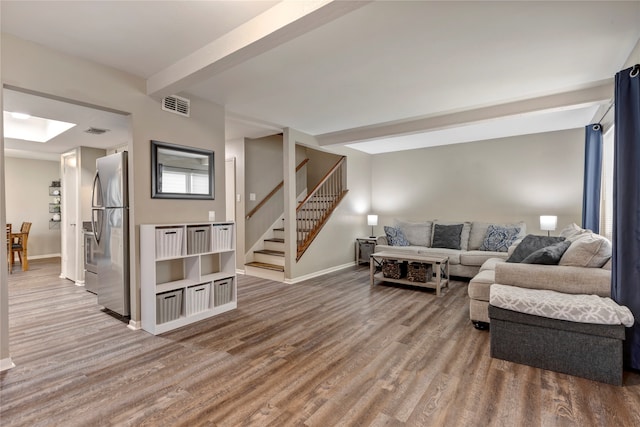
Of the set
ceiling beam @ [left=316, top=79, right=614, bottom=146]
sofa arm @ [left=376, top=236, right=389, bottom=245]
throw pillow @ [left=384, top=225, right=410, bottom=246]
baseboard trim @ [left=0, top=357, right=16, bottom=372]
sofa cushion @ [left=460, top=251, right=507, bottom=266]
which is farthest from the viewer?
sofa arm @ [left=376, top=236, right=389, bottom=245]

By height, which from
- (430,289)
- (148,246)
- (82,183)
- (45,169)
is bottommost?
(430,289)

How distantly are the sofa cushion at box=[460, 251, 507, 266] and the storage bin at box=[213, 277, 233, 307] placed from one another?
147 inches

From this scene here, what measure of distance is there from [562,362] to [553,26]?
2.44m

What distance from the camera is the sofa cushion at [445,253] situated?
5102 mm

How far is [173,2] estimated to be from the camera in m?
1.91

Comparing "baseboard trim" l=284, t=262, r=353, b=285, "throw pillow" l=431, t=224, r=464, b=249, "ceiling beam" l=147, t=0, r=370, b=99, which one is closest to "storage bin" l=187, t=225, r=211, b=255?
"ceiling beam" l=147, t=0, r=370, b=99

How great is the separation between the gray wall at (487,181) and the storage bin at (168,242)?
195 inches

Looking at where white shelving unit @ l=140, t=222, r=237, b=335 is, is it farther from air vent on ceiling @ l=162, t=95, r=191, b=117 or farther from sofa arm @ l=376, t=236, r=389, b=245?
sofa arm @ l=376, t=236, r=389, b=245

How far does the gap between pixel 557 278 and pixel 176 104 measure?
405 centimetres

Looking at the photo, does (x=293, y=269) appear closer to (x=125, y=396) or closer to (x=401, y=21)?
(x=125, y=396)

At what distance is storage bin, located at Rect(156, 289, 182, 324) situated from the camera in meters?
2.94

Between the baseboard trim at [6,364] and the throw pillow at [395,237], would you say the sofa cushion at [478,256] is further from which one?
the baseboard trim at [6,364]

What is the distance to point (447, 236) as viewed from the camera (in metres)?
5.62

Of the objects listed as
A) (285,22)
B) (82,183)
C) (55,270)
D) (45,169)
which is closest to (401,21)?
(285,22)
